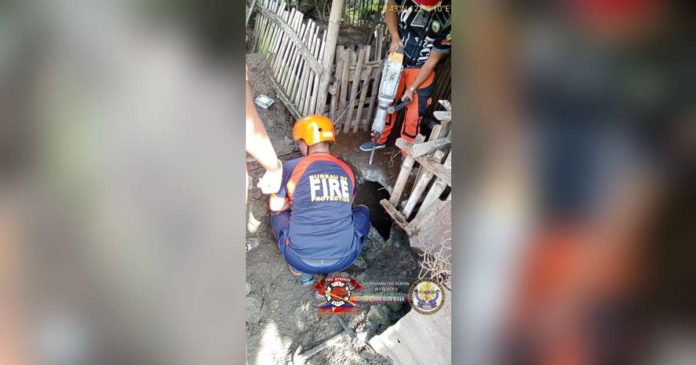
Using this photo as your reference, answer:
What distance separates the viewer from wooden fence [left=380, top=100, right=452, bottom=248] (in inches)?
46.0

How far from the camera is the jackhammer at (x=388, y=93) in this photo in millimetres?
1213

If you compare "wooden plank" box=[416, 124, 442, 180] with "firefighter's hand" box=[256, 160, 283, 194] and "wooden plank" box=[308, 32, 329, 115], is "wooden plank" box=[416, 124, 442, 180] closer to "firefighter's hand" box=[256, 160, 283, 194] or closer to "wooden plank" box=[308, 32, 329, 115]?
"wooden plank" box=[308, 32, 329, 115]

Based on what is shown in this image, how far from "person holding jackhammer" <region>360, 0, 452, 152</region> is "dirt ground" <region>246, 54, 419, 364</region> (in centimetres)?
16

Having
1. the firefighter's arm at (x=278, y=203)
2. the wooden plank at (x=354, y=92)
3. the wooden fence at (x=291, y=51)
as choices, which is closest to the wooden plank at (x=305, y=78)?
the wooden fence at (x=291, y=51)

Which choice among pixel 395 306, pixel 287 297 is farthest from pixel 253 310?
pixel 395 306

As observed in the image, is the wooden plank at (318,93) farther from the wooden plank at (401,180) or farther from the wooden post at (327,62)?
the wooden plank at (401,180)

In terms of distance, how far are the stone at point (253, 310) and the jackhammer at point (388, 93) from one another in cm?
44

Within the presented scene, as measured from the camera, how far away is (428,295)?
3.40ft

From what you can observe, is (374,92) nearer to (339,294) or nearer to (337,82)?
(337,82)

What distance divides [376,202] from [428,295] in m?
0.33
